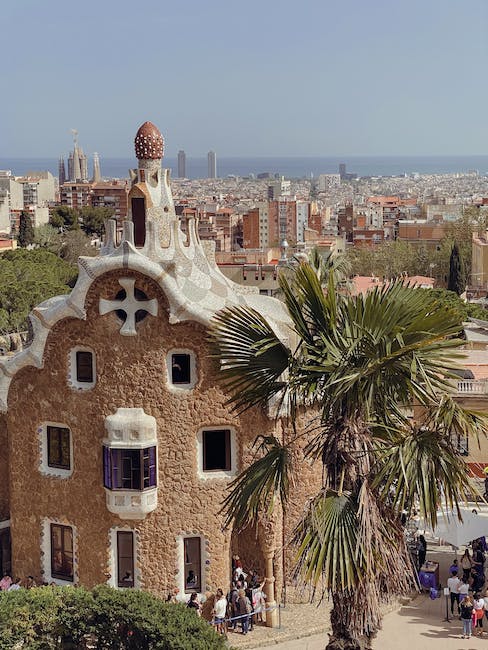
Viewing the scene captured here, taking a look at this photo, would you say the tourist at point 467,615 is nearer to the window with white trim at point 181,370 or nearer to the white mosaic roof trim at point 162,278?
the white mosaic roof trim at point 162,278

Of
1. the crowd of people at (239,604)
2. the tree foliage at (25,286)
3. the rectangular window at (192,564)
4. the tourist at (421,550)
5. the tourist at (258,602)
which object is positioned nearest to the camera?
the crowd of people at (239,604)

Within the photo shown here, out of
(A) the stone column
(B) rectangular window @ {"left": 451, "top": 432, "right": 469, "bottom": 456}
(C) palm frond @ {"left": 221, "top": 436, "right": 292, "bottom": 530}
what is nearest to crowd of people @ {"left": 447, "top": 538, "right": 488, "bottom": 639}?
(B) rectangular window @ {"left": 451, "top": 432, "right": 469, "bottom": 456}

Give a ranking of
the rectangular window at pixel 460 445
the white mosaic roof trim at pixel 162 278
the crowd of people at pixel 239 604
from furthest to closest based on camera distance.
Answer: the crowd of people at pixel 239 604 < the white mosaic roof trim at pixel 162 278 < the rectangular window at pixel 460 445

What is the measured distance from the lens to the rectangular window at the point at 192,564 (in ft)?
67.9

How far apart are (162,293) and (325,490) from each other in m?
8.51

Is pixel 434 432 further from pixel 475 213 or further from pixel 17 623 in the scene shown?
pixel 475 213

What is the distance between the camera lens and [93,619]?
57.6 feet

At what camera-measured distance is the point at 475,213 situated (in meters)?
99.8

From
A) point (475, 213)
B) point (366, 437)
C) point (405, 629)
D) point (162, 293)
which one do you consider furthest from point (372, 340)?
point (475, 213)

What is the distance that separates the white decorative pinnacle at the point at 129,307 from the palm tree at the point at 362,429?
23.7 feet

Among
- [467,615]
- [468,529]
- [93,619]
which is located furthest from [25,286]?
[467,615]

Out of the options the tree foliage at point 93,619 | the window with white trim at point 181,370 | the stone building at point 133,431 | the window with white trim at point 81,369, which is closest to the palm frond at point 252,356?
the tree foliage at point 93,619

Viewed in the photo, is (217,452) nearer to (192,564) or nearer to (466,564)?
(192,564)

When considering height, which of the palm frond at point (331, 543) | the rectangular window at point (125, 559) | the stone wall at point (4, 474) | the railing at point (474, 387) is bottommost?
the rectangular window at point (125, 559)
